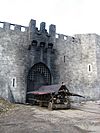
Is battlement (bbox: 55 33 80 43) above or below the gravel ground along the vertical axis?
above

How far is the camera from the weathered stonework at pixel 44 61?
719 inches

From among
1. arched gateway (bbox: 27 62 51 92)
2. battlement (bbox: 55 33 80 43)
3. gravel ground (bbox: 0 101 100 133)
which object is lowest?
gravel ground (bbox: 0 101 100 133)

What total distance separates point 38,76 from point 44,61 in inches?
65.3

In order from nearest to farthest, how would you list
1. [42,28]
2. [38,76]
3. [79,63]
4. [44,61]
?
[38,76] → [44,61] → [42,28] → [79,63]

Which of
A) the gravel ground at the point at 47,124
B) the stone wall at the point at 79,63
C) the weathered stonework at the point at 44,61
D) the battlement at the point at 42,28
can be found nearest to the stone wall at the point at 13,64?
the weathered stonework at the point at 44,61

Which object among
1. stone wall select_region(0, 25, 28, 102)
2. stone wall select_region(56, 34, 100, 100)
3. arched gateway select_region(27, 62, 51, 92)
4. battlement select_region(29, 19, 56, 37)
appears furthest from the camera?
stone wall select_region(56, 34, 100, 100)

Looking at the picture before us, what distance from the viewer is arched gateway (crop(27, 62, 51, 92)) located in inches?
749

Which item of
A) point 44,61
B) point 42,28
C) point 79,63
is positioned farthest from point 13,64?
point 79,63

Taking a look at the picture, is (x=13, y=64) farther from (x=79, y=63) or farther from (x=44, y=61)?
(x=79, y=63)

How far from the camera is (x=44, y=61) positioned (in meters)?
19.6

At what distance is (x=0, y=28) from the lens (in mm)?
18516

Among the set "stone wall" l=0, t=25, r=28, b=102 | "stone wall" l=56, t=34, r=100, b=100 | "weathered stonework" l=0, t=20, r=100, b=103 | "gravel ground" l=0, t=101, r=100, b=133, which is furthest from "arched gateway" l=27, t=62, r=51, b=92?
"gravel ground" l=0, t=101, r=100, b=133

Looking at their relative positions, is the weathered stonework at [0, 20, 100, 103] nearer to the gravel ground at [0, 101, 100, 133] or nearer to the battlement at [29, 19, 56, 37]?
the battlement at [29, 19, 56, 37]

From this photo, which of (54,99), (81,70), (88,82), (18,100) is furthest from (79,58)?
(54,99)
